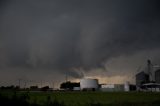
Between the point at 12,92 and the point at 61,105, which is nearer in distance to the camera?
the point at 12,92

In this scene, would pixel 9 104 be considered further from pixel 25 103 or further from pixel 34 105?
pixel 34 105

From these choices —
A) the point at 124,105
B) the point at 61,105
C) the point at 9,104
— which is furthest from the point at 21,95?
the point at 124,105

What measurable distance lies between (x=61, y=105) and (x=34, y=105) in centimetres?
291

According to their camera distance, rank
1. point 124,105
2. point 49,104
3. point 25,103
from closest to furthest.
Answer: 1. point 25,103
2. point 49,104
3. point 124,105

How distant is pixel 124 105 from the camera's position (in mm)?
43156

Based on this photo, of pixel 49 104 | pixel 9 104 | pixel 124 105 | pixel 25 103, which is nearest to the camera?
pixel 9 104

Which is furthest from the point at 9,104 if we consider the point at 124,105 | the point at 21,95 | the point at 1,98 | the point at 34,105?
the point at 124,105

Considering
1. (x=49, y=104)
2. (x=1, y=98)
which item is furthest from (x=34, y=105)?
(x=1, y=98)

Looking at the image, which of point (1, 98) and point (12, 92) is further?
point (12, 92)

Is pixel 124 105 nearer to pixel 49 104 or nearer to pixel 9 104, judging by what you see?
pixel 49 104

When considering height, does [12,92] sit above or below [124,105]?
above

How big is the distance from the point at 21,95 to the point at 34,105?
2901 millimetres

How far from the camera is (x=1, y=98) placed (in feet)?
83.1

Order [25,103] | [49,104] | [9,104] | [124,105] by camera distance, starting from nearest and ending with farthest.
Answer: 1. [9,104]
2. [25,103]
3. [49,104]
4. [124,105]
